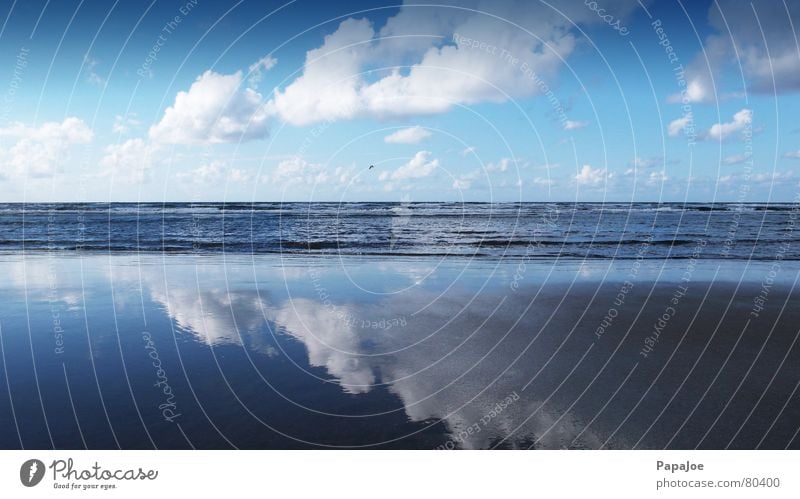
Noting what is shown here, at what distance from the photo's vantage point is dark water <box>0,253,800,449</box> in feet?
21.3

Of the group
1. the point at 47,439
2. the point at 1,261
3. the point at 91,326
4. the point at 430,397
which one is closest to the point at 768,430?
the point at 430,397

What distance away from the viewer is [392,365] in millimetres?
8875

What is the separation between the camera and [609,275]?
1892 cm

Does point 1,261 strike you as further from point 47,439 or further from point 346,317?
point 47,439

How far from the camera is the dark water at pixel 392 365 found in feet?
21.3
